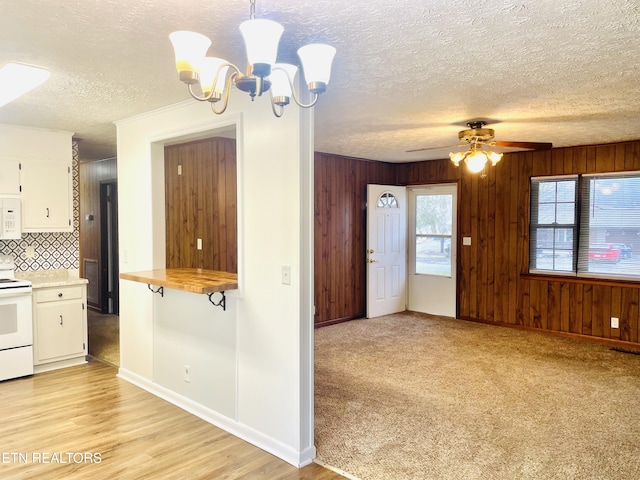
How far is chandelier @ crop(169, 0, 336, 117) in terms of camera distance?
1.48 m

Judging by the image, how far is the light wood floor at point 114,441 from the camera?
258 cm

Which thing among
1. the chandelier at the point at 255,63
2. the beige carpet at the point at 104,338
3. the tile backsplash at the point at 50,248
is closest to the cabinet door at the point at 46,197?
the tile backsplash at the point at 50,248

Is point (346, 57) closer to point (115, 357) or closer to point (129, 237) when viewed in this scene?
point (129, 237)

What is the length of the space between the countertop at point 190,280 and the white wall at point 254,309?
0.16 meters

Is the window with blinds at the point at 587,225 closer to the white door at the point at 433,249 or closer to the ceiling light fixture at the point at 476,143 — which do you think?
the white door at the point at 433,249

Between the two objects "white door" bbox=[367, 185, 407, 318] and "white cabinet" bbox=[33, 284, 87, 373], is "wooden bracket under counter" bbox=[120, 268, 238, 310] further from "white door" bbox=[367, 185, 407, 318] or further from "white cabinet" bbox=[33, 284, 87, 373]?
"white door" bbox=[367, 185, 407, 318]

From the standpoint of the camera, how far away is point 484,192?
6.35 meters

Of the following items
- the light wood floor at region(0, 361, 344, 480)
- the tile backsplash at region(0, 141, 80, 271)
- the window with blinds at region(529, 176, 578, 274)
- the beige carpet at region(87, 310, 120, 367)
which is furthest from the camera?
the window with blinds at region(529, 176, 578, 274)

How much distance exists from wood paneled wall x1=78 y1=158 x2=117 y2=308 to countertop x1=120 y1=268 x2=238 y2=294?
12.6 feet

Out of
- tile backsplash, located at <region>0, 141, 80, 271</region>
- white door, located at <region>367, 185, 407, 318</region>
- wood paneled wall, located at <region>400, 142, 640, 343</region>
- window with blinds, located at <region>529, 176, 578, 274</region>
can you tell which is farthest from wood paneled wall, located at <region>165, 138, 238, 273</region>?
window with blinds, located at <region>529, 176, 578, 274</region>

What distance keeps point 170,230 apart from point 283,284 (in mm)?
3224

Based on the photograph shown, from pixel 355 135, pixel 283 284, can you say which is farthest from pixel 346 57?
pixel 355 135

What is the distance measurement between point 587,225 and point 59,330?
597cm

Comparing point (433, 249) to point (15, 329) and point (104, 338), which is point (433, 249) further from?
point (15, 329)
